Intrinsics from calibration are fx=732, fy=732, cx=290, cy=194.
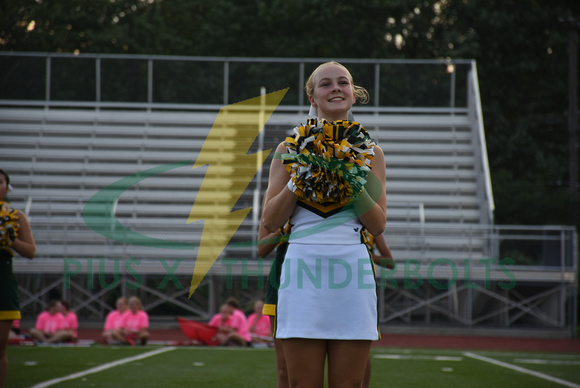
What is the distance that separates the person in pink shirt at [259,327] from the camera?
12648mm

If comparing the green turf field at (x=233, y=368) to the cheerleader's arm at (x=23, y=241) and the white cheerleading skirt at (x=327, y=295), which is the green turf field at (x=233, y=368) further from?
the white cheerleading skirt at (x=327, y=295)

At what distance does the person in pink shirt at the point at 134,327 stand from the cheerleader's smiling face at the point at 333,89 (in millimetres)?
10092

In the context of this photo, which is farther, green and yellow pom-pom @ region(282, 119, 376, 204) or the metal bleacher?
the metal bleacher

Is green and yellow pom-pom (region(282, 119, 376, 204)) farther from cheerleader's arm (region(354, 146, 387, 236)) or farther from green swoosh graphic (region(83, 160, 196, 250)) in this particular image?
green swoosh graphic (region(83, 160, 196, 250))

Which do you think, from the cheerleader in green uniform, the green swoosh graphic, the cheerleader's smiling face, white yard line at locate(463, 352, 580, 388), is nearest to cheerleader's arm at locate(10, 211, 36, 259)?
the cheerleader in green uniform

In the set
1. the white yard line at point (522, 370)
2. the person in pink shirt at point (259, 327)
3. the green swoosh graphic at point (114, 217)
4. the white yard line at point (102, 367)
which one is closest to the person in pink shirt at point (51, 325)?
the white yard line at point (102, 367)

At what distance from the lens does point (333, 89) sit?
2895 mm

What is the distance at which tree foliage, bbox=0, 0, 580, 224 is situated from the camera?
26766 mm

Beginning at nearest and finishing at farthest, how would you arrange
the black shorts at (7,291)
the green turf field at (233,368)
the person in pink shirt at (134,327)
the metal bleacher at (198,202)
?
the black shorts at (7,291)
the green turf field at (233,368)
the person in pink shirt at (134,327)
the metal bleacher at (198,202)

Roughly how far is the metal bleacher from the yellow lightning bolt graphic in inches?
5.2

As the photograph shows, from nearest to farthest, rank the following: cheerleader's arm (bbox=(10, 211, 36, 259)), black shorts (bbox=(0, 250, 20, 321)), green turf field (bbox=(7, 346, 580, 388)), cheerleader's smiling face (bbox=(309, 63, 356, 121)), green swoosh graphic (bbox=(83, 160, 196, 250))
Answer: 1. cheerleader's smiling face (bbox=(309, 63, 356, 121))
2. black shorts (bbox=(0, 250, 20, 321))
3. cheerleader's arm (bbox=(10, 211, 36, 259))
4. green turf field (bbox=(7, 346, 580, 388))
5. green swoosh graphic (bbox=(83, 160, 196, 250))

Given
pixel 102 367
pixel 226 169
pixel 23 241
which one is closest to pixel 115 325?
pixel 102 367

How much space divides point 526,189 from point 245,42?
1233 cm

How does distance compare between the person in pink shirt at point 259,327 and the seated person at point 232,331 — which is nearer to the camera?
the seated person at point 232,331
